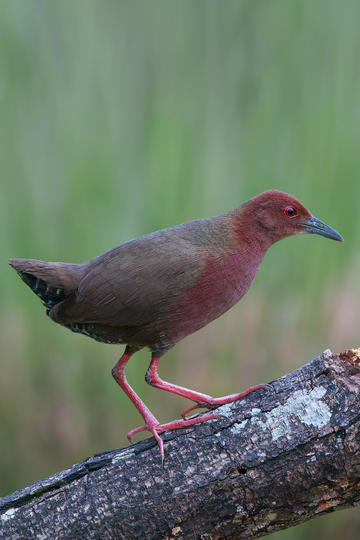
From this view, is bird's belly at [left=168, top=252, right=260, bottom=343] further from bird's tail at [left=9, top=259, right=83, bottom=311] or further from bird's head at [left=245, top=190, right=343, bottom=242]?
bird's tail at [left=9, top=259, right=83, bottom=311]

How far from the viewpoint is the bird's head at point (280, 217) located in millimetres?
3354

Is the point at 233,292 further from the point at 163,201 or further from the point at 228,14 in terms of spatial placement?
the point at 228,14

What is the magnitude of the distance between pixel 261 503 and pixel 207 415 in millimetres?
421

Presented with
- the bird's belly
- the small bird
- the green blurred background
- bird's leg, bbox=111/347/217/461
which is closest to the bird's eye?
the small bird

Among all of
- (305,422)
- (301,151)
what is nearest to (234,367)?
(301,151)

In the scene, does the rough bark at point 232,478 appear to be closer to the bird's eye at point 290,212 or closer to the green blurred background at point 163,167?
the bird's eye at point 290,212

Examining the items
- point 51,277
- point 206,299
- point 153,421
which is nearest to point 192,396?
point 153,421

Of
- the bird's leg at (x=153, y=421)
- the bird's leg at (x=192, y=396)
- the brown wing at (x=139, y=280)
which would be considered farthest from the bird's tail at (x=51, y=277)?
the bird's leg at (x=192, y=396)

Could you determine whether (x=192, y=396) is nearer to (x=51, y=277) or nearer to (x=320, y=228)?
(x=51, y=277)

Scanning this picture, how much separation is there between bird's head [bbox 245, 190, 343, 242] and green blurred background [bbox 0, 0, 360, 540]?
0.85m

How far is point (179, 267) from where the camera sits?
3.11m

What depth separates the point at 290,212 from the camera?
338cm

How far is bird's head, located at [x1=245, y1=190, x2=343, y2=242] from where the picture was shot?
3.35 meters

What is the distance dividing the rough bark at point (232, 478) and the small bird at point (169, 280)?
0.79 feet
